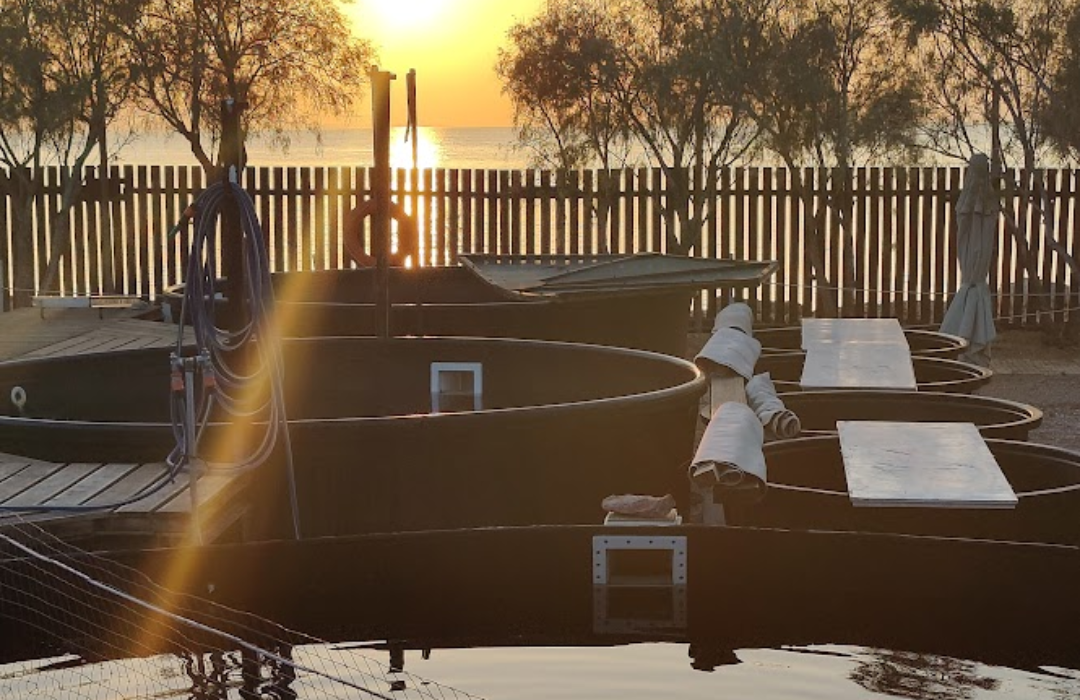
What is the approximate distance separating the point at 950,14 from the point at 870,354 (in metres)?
11.2

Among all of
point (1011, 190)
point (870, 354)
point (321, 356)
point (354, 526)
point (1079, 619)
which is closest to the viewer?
point (1079, 619)

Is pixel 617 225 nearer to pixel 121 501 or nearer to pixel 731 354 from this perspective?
pixel 731 354

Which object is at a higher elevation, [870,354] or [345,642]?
[870,354]

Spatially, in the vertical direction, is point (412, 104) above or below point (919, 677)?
above

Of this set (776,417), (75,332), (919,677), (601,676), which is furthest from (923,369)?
(75,332)

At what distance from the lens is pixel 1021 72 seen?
68.3 ft

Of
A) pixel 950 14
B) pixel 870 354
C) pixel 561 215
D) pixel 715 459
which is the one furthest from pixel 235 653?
pixel 950 14

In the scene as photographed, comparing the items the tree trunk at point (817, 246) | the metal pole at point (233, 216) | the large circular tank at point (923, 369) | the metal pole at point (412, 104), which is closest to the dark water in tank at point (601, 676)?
the metal pole at point (233, 216)

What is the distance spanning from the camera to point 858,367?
9.62 meters

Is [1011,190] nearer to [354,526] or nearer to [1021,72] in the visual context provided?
[1021,72]

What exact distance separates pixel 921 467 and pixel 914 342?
16.9 feet

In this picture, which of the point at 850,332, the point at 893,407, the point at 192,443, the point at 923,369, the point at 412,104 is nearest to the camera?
the point at 192,443

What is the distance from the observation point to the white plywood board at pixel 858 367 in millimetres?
9070

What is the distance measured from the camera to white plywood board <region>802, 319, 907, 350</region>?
10.8 meters
